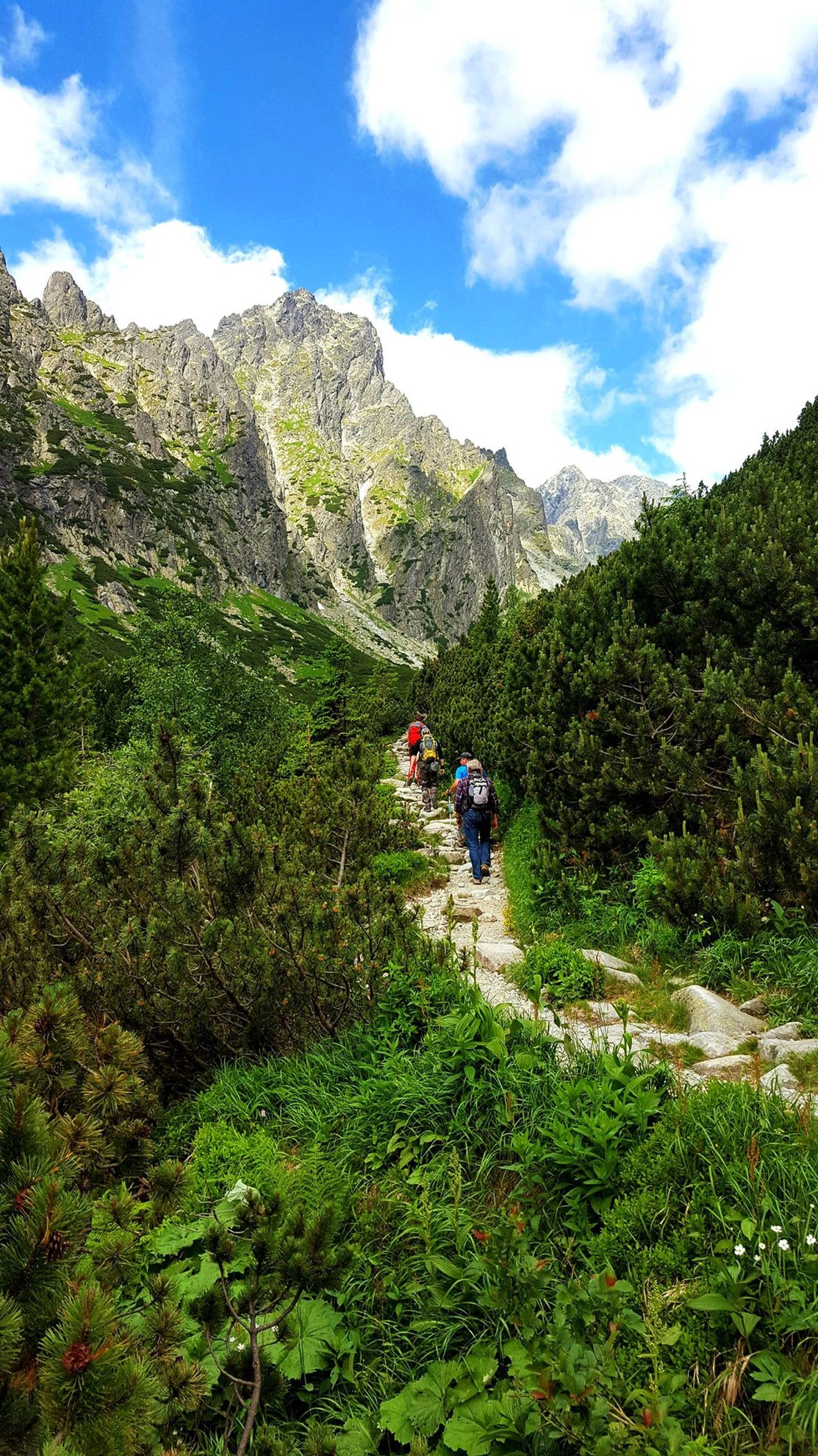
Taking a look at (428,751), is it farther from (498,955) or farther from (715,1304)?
(715,1304)

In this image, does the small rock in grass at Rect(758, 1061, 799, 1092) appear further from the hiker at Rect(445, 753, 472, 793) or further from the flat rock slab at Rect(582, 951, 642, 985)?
the hiker at Rect(445, 753, 472, 793)

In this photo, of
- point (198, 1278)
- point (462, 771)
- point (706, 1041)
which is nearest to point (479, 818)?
point (462, 771)

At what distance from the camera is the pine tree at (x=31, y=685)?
15.7 meters

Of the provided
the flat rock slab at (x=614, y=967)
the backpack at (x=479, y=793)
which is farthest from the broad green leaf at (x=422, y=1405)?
the backpack at (x=479, y=793)

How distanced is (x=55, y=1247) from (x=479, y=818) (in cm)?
1054

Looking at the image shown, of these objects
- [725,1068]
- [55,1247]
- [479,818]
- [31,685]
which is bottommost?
[725,1068]

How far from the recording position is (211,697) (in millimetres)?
18406

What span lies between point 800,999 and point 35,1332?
5487 millimetres

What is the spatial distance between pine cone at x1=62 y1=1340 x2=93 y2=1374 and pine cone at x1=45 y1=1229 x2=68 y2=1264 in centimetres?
26

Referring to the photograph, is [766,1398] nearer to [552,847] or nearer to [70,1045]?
[70,1045]

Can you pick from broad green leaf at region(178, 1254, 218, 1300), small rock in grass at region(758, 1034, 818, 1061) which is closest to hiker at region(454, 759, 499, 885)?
small rock in grass at region(758, 1034, 818, 1061)

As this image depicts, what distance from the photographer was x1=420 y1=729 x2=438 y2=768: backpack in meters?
17.6

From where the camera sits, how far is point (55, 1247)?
6.08ft

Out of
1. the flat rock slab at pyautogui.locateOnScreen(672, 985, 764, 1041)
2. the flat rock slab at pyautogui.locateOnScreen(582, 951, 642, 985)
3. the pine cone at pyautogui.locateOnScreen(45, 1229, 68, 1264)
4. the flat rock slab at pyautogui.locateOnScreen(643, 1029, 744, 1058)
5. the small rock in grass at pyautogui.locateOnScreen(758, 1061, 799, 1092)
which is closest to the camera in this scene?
the pine cone at pyautogui.locateOnScreen(45, 1229, 68, 1264)
